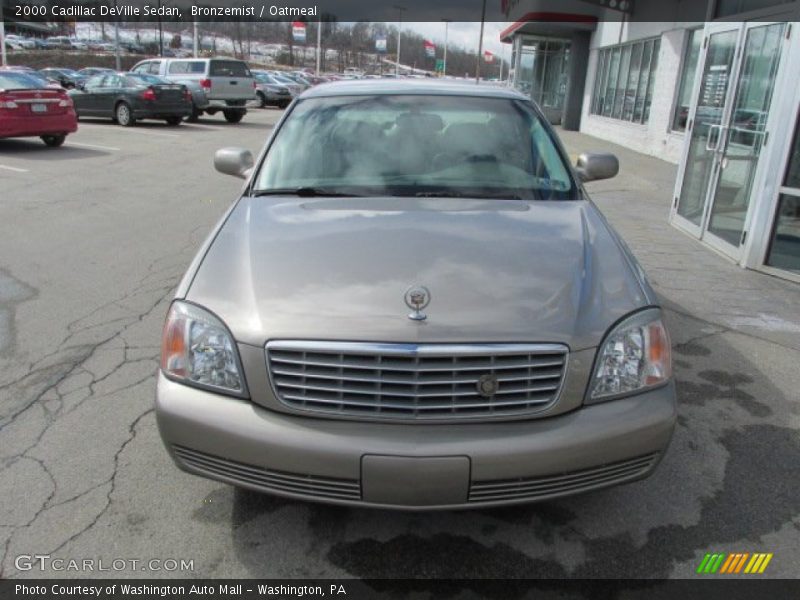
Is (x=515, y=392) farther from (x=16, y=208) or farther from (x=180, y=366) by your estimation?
(x=16, y=208)

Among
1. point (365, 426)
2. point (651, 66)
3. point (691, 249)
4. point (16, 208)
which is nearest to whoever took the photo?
point (365, 426)

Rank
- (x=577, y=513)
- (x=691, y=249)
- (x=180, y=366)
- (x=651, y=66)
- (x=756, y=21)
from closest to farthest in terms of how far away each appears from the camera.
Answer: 1. (x=180, y=366)
2. (x=577, y=513)
3. (x=756, y=21)
4. (x=691, y=249)
5. (x=651, y=66)

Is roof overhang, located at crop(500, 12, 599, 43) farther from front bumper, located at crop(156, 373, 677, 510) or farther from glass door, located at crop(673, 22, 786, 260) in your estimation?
front bumper, located at crop(156, 373, 677, 510)

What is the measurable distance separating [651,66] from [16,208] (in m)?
15.4

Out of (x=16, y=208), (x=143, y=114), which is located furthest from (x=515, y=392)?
(x=143, y=114)

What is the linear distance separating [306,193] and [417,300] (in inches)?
49.6

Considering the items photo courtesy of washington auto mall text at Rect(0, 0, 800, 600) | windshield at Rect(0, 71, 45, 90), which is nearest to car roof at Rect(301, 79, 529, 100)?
photo courtesy of washington auto mall text at Rect(0, 0, 800, 600)

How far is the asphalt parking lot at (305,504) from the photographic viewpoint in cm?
250

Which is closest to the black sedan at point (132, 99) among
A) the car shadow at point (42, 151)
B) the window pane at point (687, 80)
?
the car shadow at point (42, 151)

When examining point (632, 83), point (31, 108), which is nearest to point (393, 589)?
point (31, 108)

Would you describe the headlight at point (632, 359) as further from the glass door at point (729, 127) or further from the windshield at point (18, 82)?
the windshield at point (18, 82)

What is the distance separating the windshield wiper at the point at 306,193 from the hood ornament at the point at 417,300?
3.48 ft

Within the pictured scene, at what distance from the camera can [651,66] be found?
680 inches

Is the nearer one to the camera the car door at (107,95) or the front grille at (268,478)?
the front grille at (268,478)
